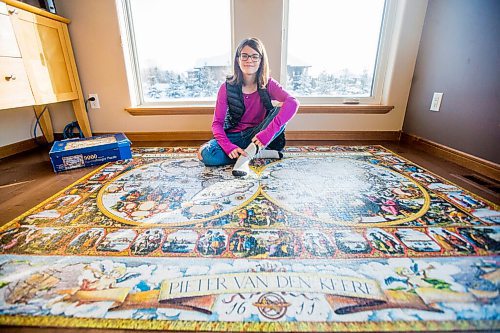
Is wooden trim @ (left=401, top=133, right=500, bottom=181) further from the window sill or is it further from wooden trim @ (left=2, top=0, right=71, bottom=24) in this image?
wooden trim @ (left=2, top=0, right=71, bottom=24)

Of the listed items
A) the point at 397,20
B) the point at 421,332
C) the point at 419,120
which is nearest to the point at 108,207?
the point at 421,332

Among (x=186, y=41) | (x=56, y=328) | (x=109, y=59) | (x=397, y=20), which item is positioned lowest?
(x=56, y=328)

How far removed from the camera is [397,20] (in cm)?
161

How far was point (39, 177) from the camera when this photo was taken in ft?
3.90

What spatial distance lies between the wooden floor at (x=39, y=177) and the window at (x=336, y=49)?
54 cm

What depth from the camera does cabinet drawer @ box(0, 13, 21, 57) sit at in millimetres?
1143

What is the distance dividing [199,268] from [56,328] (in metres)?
0.29

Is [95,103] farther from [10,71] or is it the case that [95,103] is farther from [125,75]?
[10,71]

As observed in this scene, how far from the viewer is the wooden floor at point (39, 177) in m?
0.95

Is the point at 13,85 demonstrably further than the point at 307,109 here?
No

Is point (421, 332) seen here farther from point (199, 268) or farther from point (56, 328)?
point (56, 328)

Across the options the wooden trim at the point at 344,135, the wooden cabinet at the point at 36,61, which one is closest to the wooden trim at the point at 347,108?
the wooden trim at the point at 344,135

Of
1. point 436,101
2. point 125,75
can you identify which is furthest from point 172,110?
point 436,101

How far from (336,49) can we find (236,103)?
38.6 inches
